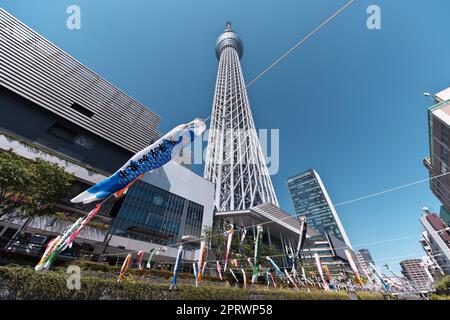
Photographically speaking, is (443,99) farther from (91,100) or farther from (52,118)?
(52,118)

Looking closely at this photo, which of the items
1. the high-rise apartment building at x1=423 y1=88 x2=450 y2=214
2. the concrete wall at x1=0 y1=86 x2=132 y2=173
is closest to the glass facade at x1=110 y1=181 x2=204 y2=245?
the concrete wall at x1=0 y1=86 x2=132 y2=173

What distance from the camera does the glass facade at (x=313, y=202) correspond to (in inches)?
A: 3976

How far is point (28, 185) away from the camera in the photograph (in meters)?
11.1

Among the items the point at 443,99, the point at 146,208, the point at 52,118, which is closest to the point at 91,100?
the point at 52,118

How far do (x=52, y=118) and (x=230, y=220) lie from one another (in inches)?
1202

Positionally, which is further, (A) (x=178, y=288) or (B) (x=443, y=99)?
(B) (x=443, y=99)

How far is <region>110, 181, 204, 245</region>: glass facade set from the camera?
22.7m

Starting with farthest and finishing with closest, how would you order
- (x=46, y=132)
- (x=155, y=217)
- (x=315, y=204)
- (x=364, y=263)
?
(x=315, y=204) < (x=364, y=263) < (x=155, y=217) < (x=46, y=132)

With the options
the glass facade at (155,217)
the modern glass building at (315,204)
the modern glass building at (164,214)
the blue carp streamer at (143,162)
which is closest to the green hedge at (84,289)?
the blue carp streamer at (143,162)

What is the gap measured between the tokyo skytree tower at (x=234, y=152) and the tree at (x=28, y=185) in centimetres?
3388

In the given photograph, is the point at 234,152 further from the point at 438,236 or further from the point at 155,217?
the point at 438,236

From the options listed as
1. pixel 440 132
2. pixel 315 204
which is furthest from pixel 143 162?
pixel 315 204

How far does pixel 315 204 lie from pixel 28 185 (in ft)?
391

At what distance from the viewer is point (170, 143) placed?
259 inches
